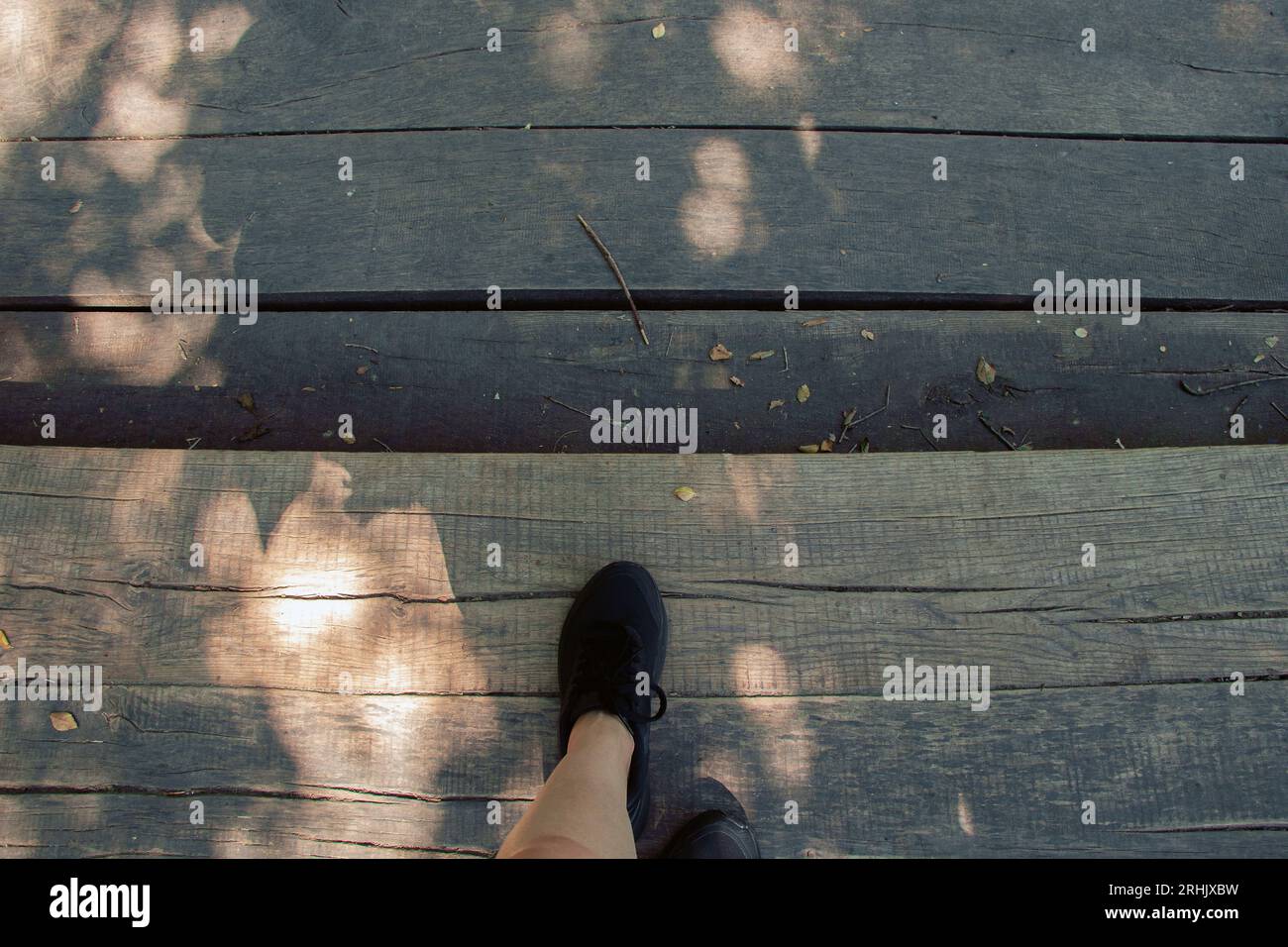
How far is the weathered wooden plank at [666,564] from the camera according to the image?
1.59m

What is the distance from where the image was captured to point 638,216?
197cm

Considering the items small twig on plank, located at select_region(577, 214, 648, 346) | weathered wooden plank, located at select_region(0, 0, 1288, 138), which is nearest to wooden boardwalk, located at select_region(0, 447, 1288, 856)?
small twig on plank, located at select_region(577, 214, 648, 346)

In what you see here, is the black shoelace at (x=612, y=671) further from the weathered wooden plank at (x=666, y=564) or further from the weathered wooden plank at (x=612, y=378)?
the weathered wooden plank at (x=612, y=378)

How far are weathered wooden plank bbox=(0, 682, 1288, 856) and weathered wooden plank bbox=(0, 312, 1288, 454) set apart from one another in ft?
2.22

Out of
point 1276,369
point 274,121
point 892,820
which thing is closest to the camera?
point 892,820

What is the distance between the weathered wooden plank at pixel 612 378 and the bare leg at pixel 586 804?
0.74 meters

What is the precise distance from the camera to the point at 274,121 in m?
2.04

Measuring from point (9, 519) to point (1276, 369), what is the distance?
10.6ft

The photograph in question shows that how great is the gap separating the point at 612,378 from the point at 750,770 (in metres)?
1.02

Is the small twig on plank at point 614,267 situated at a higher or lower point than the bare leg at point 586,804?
higher

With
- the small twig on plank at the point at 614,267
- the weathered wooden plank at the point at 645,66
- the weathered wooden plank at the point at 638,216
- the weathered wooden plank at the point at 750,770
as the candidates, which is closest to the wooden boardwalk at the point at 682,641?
the weathered wooden plank at the point at 750,770

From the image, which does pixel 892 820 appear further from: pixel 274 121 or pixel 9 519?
pixel 274 121
